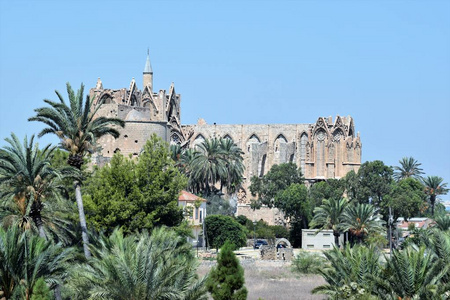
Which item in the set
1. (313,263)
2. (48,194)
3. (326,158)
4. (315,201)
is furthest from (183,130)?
(48,194)

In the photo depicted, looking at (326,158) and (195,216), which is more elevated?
(326,158)

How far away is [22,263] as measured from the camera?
2530 cm

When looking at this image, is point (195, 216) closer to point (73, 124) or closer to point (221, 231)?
point (221, 231)

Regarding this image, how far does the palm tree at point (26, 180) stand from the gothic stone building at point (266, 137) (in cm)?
5455

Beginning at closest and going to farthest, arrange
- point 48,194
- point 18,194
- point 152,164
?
point 18,194, point 48,194, point 152,164

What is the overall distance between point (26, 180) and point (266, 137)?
7071 cm

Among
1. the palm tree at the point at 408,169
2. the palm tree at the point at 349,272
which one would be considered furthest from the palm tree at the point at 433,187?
the palm tree at the point at 349,272

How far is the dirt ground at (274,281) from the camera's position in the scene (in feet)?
124

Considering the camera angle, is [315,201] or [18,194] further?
[315,201]

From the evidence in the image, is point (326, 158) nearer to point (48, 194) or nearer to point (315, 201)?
point (315, 201)

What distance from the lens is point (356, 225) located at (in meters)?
55.4

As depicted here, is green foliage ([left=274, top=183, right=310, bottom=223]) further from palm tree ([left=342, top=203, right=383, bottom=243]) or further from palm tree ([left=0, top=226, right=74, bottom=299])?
palm tree ([left=0, top=226, right=74, bottom=299])

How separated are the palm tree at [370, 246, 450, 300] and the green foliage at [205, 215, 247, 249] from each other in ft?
105

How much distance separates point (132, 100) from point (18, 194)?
60.7 metres
